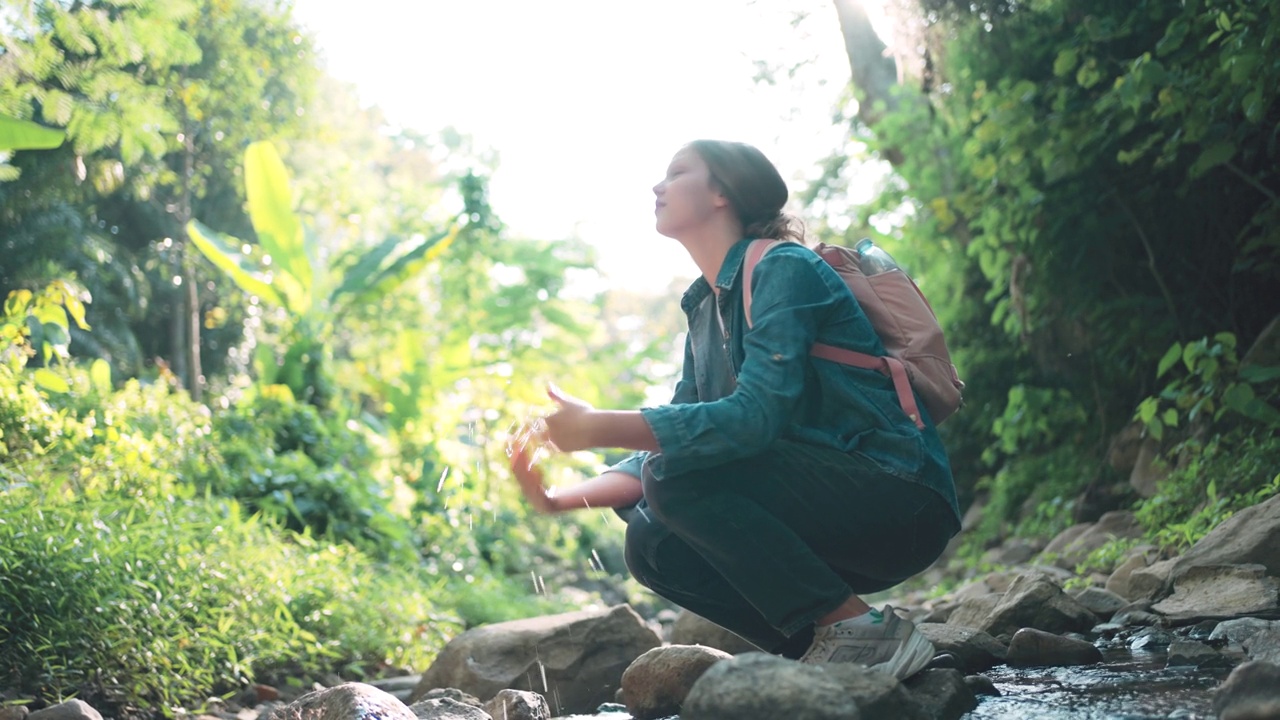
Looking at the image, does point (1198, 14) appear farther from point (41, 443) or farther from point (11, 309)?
point (11, 309)

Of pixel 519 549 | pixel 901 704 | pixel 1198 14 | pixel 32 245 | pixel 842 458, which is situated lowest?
pixel 519 549

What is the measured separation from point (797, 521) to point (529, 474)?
62cm

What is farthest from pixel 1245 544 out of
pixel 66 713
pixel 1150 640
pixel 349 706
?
pixel 66 713

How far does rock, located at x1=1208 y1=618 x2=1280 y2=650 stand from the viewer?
2830 mm

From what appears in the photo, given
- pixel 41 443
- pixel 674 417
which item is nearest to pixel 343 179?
pixel 41 443

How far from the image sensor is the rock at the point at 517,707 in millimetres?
2902

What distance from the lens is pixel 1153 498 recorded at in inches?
206

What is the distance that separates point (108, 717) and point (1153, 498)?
4569 mm

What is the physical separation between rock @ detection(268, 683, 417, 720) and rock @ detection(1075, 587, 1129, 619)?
230 centimetres

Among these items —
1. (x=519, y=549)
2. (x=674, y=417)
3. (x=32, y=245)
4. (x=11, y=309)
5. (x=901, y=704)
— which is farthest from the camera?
(x=32, y=245)

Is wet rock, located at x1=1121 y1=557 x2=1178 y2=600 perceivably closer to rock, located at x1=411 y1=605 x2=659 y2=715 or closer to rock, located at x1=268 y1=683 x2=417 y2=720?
rock, located at x1=411 y1=605 x2=659 y2=715

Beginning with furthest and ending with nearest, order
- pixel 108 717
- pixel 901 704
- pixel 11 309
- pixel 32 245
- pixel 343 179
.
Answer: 1. pixel 343 179
2. pixel 32 245
3. pixel 11 309
4. pixel 108 717
5. pixel 901 704

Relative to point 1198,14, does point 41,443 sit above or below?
below

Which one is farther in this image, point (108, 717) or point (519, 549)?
point (519, 549)
